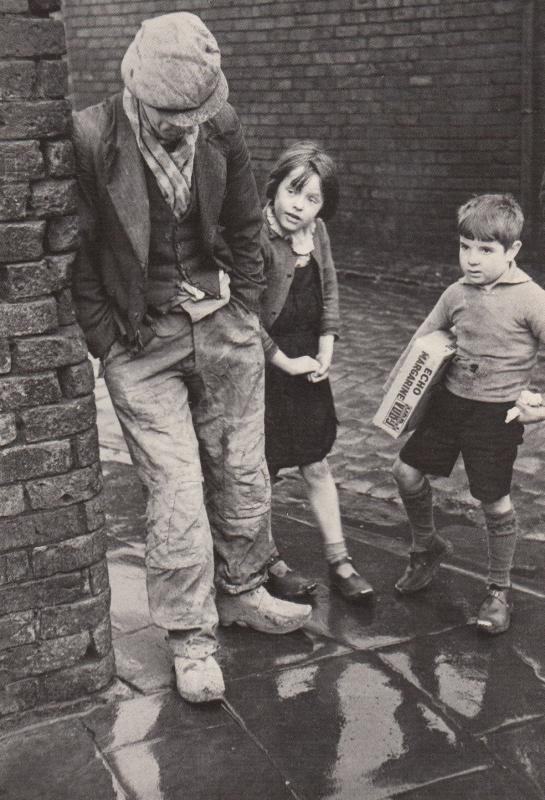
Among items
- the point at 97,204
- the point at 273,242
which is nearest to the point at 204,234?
the point at 97,204

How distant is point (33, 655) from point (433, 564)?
5.26 feet

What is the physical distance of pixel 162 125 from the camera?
10.8 ft

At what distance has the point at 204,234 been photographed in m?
3.59

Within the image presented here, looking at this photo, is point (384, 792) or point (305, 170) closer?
point (384, 792)

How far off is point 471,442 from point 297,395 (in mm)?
705

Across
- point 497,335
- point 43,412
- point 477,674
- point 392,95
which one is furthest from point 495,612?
point 392,95

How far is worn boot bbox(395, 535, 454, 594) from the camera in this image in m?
4.34

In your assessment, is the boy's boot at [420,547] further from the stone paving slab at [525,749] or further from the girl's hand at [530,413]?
the stone paving slab at [525,749]

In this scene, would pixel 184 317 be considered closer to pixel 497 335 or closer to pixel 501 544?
pixel 497 335

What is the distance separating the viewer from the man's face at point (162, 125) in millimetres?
3260

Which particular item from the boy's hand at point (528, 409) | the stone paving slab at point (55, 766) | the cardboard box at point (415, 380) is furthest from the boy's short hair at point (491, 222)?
the stone paving slab at point (55, 766)

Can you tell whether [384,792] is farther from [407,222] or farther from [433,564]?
[407,222]

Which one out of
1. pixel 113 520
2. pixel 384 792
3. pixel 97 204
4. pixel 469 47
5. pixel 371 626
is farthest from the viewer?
pixel 469 47

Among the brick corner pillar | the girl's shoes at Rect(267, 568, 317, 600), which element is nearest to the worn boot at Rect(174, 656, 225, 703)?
the brick corner pillar
